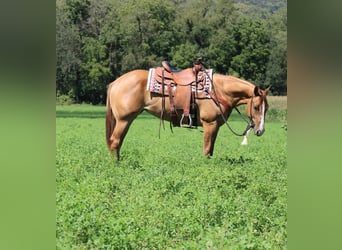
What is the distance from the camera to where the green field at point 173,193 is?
3029 millimetres

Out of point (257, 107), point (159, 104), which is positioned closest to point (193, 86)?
point (159, 104)

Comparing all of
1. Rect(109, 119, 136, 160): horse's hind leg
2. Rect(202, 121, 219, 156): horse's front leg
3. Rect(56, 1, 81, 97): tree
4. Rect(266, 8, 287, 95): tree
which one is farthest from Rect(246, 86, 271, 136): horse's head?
Rect(56, 1, 81, 97): tree

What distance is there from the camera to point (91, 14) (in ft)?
33.3

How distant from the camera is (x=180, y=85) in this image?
5.04 m

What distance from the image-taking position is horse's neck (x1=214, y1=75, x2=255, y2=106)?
16.4 ft

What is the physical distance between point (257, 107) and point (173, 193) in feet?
4.51

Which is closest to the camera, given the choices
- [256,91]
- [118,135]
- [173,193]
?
[173,193]

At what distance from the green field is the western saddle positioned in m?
0.44

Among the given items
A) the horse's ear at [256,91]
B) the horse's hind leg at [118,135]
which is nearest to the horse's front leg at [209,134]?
the horse's ear at [256,91]

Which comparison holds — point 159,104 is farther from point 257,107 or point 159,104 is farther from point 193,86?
point 257,107

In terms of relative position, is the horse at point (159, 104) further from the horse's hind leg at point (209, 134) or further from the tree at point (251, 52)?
the tree at point (251, 52)
